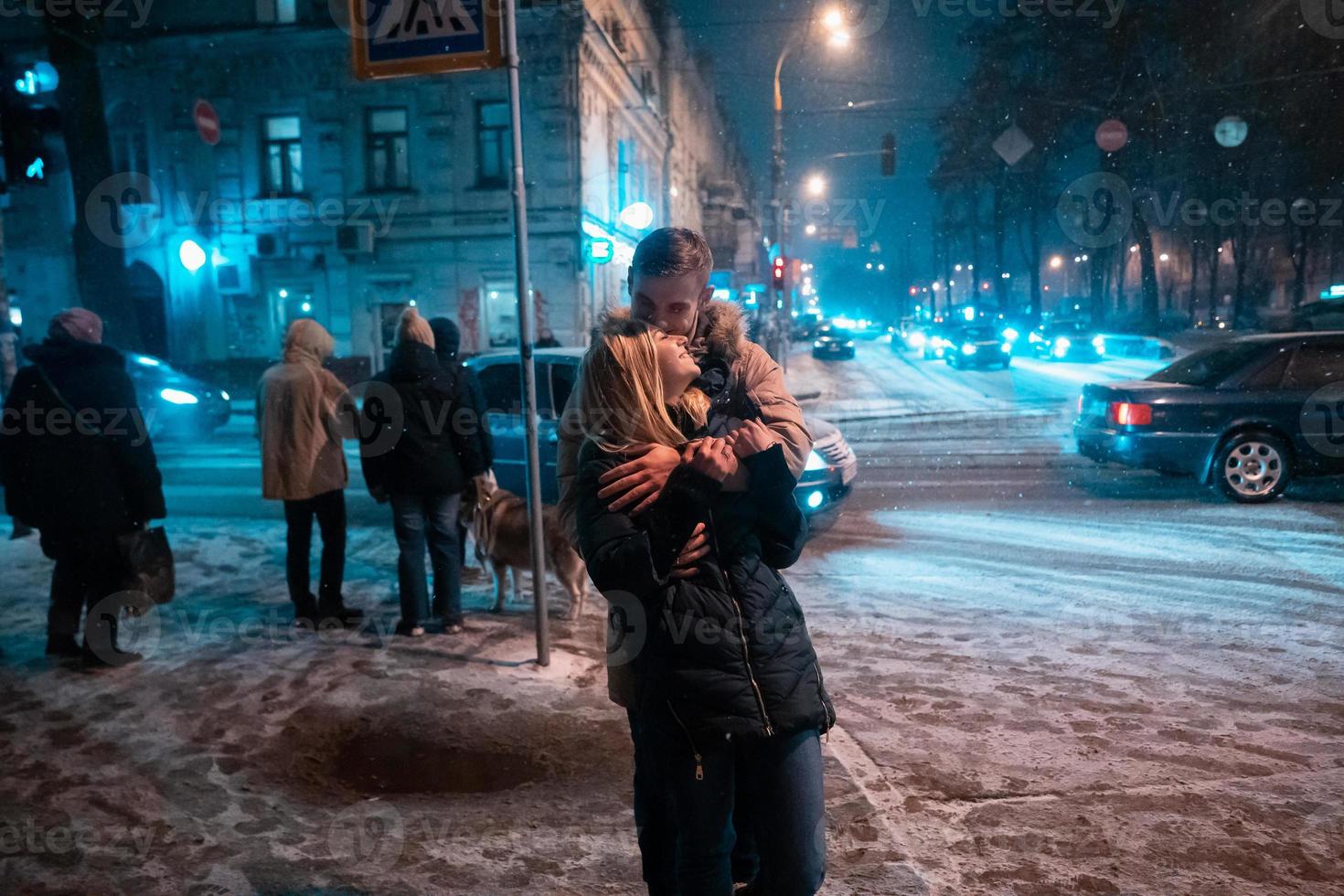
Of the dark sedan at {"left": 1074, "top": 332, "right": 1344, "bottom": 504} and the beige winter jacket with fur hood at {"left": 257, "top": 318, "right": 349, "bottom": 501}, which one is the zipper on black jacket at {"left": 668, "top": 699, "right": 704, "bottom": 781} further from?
the dark sedan at {"left": 1074, "top": 332, "right": 1344, "bottom": 504}

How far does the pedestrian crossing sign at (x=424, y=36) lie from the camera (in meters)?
4.80

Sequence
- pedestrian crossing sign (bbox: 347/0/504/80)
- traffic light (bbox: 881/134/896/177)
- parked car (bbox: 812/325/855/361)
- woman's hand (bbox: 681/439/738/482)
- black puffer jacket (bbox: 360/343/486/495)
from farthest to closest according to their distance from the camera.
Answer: parked car (bbox: 812/325/855/361)
traffic light (bbox: 881/134/896/177)
black puffer jacket (bbox: 360/343/486/495)
pedestrian crossing sign (bbox: 347/0/504/80)
woman's hand (bbox: 681/439/738/482)

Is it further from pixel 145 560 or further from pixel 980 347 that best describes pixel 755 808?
pixel 980 347

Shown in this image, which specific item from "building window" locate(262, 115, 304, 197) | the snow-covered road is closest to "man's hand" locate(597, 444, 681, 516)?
the snow-covered road

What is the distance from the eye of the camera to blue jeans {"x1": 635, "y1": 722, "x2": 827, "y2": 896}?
7.32 ft

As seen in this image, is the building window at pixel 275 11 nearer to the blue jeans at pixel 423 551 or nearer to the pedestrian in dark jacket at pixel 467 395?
the pedestrian in dark jacket at pixel 467 395

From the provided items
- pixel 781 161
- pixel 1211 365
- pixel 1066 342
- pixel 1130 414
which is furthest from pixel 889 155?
pixel 1130 414

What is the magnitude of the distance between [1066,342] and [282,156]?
30798 mm

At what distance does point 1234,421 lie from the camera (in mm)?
9570

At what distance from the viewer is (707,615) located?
221 cm

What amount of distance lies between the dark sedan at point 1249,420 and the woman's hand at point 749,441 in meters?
8.99

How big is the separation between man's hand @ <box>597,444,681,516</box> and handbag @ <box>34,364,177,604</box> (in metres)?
4.39

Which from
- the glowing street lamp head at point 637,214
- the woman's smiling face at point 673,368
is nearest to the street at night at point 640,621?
the woman's smiling face at point 673,368

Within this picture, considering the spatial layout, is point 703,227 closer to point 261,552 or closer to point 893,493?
point 893,493
